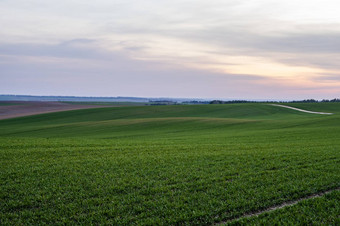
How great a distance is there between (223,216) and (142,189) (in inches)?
125

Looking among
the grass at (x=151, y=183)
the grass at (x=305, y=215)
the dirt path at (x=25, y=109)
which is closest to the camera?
the grass at (x=305, y=215)

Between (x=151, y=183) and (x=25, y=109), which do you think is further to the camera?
(x=25, y=109)

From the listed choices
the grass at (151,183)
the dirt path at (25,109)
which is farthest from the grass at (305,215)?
the dirt path at (25,109)

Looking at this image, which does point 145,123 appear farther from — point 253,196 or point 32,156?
point 253,196

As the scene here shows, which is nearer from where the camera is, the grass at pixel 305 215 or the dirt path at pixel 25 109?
the grass at pixel 305 215

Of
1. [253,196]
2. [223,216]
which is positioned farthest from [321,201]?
[223,216]

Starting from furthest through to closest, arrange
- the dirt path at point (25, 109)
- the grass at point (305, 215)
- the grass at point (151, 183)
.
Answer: the dirt path at point (25, 109) → the grass at point (151, 183) → the grass at point (305, 215)

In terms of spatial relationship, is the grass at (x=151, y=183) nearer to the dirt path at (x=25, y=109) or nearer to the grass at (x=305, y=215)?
the grass at (x=305, y=215)

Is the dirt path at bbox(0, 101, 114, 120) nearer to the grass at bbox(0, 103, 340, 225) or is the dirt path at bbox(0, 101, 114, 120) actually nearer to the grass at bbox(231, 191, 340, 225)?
the grass at bbox(0, 103, 340, 225)

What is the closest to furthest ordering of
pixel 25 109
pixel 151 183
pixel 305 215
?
pixel 305 215, pixel 151 183, pixel 25 109

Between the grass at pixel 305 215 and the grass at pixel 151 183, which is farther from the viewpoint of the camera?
the grass at pixel 151 183

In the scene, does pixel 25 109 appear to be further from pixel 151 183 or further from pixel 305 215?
pixel 305 215

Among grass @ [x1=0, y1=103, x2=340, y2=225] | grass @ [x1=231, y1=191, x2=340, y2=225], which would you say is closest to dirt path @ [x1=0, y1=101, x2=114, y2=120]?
grass @ [x1=0, y1=103, x2=340, y2=225]

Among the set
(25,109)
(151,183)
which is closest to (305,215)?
(151,183)
